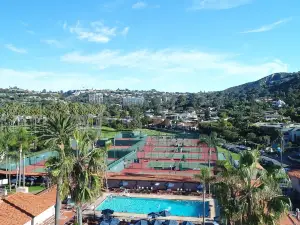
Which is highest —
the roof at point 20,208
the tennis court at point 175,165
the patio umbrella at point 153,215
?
the roof at point 20,208

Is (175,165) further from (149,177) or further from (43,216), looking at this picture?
(43,216)

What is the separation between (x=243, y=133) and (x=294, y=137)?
11.1 m

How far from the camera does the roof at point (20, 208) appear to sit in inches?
765

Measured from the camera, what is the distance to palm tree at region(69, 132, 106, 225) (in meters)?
14.8

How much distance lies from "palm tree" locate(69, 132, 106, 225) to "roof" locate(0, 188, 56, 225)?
6387mm

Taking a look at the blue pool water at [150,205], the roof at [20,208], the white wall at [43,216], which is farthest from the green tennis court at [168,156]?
the roof at [20,208]

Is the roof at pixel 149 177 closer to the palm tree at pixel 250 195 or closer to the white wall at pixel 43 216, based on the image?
the white wall at pixel 43 216

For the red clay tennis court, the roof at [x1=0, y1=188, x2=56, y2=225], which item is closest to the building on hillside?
the red clay tennis court

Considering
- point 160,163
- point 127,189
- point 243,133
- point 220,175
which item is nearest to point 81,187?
point 220,175

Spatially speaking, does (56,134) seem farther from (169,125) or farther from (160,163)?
(169,125)

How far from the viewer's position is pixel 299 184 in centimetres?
3114

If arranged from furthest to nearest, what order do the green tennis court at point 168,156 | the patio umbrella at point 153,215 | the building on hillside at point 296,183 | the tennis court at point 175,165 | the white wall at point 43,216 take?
the green tennis court at point 168,156
the tennis court at point 175,165
the building on hillside at point 296,183
the patio umbrella at point 153,215
the white wall at point 43,216

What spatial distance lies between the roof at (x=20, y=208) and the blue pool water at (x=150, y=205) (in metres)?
8.30

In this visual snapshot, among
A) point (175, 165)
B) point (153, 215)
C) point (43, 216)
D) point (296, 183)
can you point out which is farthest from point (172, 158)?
point (43, 216)
